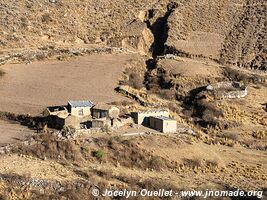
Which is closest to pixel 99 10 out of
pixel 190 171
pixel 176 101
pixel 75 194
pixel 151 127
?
pixel 176 101

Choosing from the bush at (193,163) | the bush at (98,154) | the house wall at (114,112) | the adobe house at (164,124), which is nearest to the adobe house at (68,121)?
the house wall at (114,112)

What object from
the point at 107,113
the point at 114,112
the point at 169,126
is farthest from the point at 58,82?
the point at 169,126

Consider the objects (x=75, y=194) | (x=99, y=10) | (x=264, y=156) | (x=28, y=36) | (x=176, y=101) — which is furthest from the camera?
(x=99, y=10)

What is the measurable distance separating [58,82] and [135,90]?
198 inches

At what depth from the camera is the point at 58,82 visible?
44.5 m

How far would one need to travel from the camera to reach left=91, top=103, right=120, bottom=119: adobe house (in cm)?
3528

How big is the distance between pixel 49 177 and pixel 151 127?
865cm

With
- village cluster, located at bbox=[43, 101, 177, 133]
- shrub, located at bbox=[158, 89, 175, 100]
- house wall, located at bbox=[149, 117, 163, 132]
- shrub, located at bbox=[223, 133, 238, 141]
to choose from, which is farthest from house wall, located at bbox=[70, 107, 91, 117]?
shrub, located at bbox=[158, 89, 175, 100]

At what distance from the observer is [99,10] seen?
60312mm

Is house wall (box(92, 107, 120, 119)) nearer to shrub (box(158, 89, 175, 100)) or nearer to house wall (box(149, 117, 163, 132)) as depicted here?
house wall (box(149, 117, 163, 132))

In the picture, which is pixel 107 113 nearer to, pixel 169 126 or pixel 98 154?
pixel 169 126

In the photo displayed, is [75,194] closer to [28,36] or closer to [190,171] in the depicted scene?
[190,171]

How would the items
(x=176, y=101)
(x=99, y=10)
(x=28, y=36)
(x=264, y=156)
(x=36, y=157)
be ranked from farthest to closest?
(x=99, y=10) → (x=28, y=36) → (x=176, y=101) → (x=264, y=156) → (x=36, y=157)

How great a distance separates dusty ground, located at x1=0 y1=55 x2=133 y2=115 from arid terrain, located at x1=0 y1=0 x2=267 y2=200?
72 millimetres
